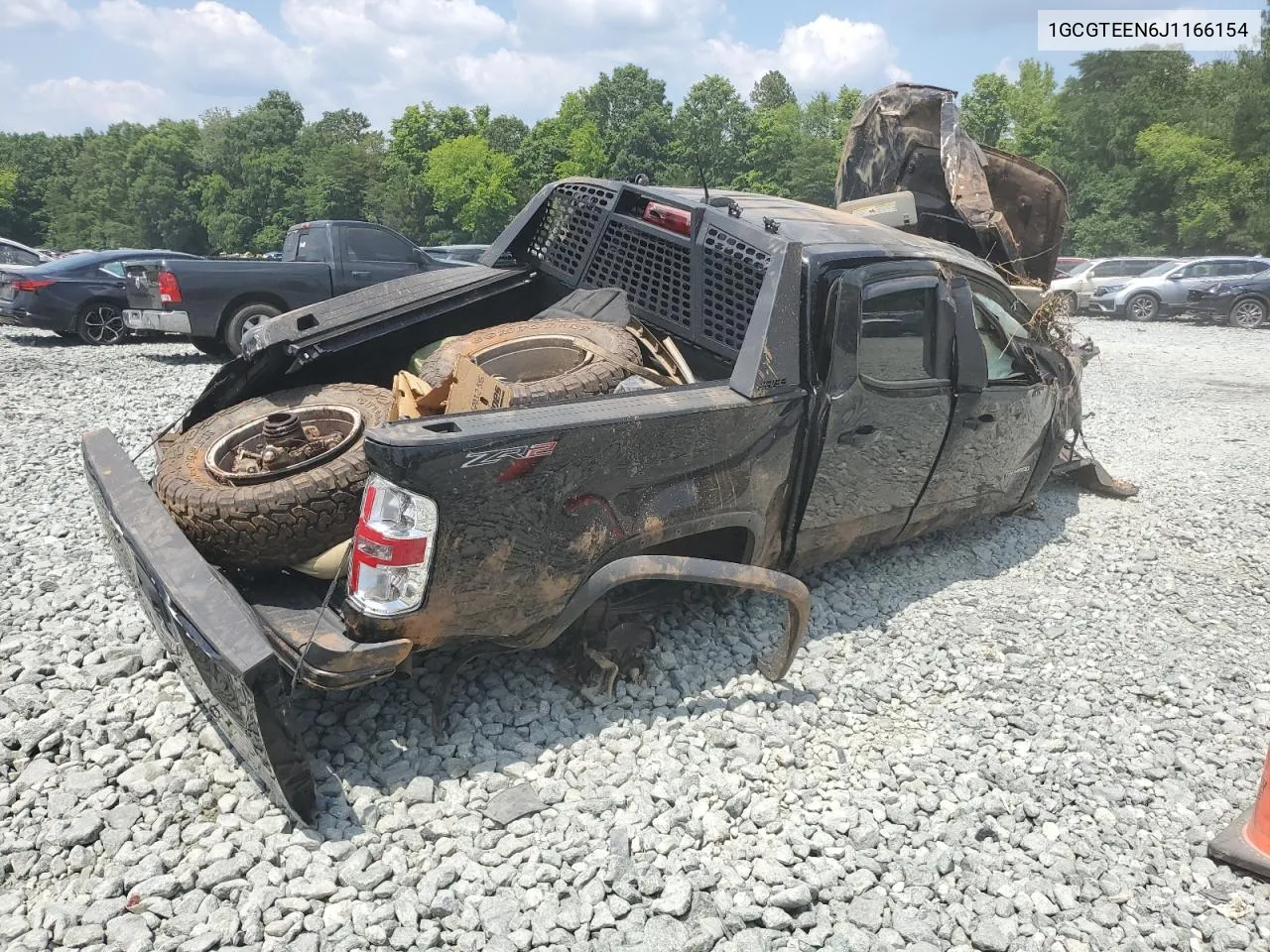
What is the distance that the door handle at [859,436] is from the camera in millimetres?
3658

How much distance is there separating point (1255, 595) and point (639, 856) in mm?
3856

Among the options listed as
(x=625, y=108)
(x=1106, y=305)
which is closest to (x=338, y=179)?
(x=625, y=108)

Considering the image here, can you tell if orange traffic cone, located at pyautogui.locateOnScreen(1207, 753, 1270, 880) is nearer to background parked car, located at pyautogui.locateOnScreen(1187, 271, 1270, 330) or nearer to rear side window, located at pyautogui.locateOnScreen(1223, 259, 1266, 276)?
background parked car, located at pyautogui.locateOnScreen(1187, 271, 1270, 330)

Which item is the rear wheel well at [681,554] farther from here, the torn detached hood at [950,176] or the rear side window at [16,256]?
the rear side window at [16,256]

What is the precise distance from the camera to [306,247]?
36.4 ft

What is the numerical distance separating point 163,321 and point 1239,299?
2028 centimetres

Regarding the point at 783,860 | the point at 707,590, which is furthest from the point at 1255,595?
the point at 783,860

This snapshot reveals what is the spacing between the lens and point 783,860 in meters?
2.59

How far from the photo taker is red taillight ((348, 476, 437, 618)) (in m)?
2.51

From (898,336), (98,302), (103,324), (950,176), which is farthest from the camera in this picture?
(103,324)

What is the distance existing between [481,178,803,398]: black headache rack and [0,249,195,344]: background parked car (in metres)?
9.05

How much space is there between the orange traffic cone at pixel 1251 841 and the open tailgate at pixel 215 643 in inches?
109

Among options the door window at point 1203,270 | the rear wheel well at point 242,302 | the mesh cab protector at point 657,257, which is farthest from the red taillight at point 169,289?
the door window at point 1203,270

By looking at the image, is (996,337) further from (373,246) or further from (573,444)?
(373,246)
